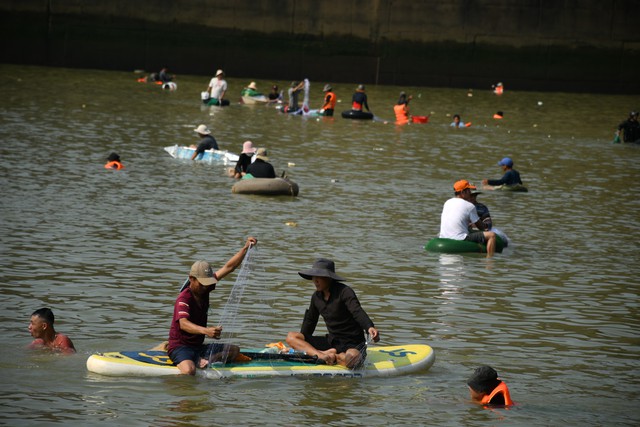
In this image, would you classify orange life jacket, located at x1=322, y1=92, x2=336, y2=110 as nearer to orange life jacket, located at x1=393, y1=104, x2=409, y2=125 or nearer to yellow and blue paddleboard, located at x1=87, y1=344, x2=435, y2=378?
orange life jacket, located at x1=393, y1=104, x2=409, y2=125

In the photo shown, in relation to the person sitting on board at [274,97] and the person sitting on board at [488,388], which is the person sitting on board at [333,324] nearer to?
the person sitting on board at [488,388]

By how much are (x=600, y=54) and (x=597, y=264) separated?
114 ft

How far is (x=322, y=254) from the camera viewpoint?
18.2 metres

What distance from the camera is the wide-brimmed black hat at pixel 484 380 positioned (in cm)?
1079

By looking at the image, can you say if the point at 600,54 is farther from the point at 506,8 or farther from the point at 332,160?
the point at 332,160

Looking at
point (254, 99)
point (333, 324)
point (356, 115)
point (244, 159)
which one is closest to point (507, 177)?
point (244, 159)

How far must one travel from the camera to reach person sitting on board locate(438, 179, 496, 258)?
18.4m

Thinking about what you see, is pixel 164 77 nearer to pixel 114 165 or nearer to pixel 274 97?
pixel 274 97

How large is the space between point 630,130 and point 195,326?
28.2m

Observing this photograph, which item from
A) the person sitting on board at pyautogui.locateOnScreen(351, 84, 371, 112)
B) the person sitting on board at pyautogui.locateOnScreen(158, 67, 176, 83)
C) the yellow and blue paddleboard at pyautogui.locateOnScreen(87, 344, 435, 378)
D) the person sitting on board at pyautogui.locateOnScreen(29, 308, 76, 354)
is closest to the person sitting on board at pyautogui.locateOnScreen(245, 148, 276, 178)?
the yellow and blue paddleboard at pyautogui.locateOnScreen(87, 344, 435, 378)

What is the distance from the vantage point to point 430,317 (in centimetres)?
1461

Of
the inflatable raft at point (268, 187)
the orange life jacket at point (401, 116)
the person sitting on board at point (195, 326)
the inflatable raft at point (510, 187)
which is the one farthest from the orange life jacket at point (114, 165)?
the orange life jacket at point (401, 116)

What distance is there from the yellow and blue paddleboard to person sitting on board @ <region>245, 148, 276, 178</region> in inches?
481

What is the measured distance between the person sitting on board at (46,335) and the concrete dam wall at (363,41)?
38623mm
